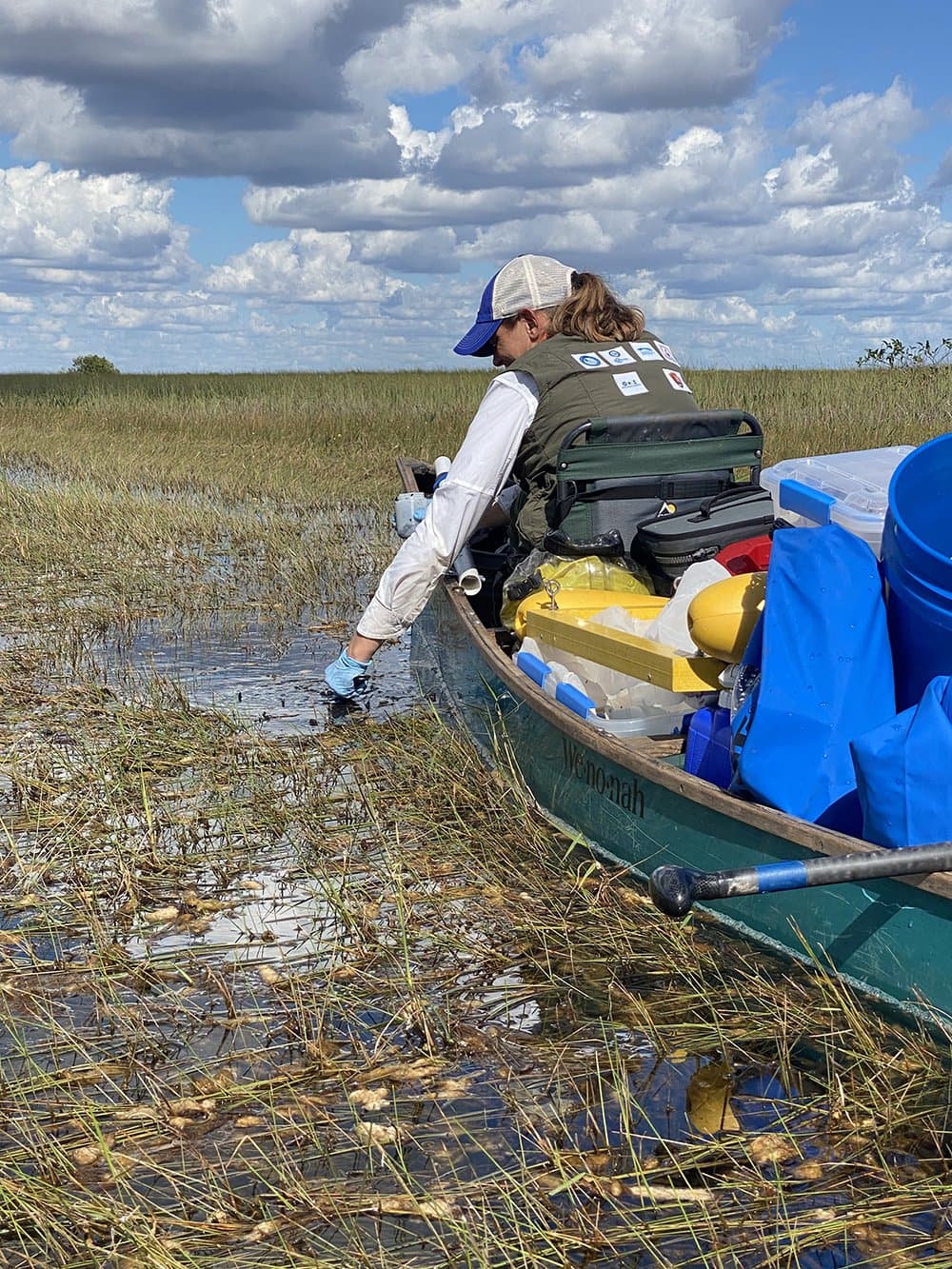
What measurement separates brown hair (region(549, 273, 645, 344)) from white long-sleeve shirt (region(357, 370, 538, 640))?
0.33 meters

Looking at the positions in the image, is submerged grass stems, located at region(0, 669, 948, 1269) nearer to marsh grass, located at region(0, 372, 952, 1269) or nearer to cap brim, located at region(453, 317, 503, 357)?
marsh grass, located at region(0, 372, 952, 1269)

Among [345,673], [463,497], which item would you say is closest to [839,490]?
[463,497]

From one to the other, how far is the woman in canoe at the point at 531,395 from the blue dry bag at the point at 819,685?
211 cm

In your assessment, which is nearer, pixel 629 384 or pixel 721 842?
pixel 721 842

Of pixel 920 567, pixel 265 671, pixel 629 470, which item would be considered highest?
pixel 629 470

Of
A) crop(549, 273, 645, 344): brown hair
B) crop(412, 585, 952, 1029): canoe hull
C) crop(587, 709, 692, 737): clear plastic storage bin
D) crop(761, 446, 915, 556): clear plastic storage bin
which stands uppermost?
crop(549, 273, 645, 344): brown hair

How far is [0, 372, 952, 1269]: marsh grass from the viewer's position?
8.38 feet

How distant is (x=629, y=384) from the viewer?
533cm

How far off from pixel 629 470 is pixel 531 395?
1.77 ft

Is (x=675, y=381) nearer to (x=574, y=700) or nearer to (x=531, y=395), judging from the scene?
(x=531, y=395)

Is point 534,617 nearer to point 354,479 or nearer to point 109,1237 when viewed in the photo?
point 109,1237

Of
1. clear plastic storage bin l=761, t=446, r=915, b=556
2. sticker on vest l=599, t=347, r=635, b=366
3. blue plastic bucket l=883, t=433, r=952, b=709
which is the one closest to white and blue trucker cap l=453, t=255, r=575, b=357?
sticker on vest l=599, t=347, r=635, b=366

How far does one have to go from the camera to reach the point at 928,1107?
289 cm

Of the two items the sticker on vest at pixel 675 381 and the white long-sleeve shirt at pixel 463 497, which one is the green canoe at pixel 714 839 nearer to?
the white long-sleeve shirt at pixel 463 497
